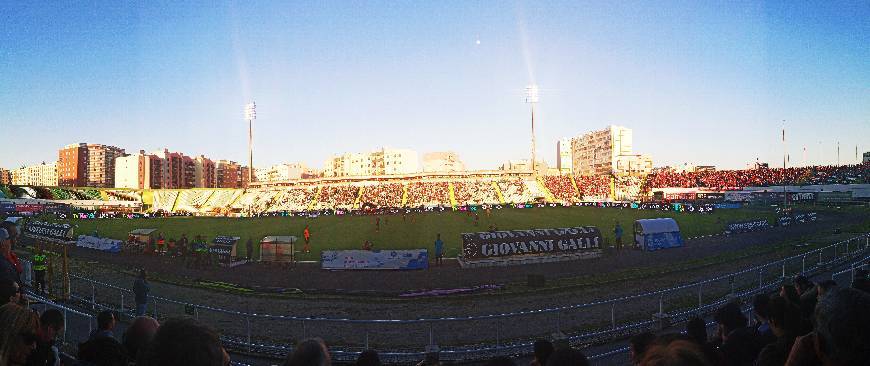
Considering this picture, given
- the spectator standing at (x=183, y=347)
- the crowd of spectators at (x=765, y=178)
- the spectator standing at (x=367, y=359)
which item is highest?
the crowd of spectators at (x=765, y=178)

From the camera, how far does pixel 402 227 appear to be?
4191 centimetres

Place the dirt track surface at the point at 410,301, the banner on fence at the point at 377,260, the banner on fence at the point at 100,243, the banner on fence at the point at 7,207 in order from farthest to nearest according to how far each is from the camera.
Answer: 1. the banner on fence at the point at 7,207
2. the banner on fence at the point at 100,243
3. the banner on fence at the point at 377,260
4. the dirt track surface at the point at 410,301

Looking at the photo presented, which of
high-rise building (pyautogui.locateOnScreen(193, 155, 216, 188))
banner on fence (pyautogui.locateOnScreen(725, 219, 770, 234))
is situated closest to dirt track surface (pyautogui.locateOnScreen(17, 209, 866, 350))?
banner on fence (pyautogui.locateOnScreen(725, 219, 770, 234))

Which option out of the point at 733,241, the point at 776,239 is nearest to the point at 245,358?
the point at 733,241

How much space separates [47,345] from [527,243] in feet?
74.0

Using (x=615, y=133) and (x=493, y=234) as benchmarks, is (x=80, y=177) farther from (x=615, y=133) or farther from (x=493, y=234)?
(x=615, y=133)

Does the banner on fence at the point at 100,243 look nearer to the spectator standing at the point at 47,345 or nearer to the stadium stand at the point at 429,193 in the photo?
the spectator standing at the point at 47,345

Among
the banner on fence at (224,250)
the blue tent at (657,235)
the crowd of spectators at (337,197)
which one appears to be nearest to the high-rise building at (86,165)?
the crowd of spectators at (337,197)

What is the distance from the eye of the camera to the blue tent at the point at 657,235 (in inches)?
1117

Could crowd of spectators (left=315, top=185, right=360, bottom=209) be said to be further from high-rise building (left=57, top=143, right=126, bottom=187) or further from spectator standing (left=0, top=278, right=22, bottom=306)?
high-rise building (left=57, top=143, right=126, bottom=187)

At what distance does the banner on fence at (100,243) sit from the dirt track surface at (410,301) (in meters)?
3.55

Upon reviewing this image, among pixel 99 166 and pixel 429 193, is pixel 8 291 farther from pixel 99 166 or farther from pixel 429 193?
pixel 99 166

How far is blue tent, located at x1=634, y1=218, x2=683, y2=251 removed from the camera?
28361mm

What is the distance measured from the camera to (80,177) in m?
162
